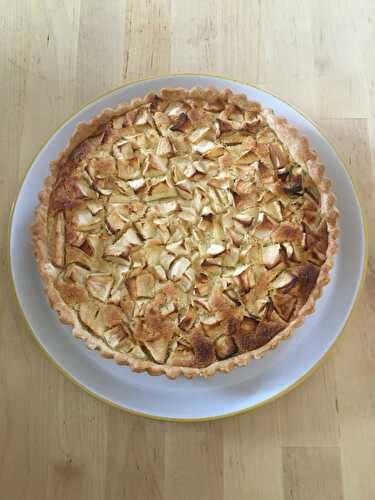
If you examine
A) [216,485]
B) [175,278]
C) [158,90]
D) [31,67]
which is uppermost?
[31,67]

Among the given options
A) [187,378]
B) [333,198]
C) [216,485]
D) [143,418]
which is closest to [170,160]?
[333,198]

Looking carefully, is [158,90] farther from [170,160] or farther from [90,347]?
[90,347]

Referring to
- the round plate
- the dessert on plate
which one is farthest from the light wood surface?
the dessert on plate

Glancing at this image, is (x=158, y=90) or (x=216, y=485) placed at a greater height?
(x=158, y=90)

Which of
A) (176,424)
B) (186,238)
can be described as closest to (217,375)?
(176,424)

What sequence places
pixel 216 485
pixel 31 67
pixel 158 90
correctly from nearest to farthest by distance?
pixel 216 485 → pixel 158 90 → pixel 31 67

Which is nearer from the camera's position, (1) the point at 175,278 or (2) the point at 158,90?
(1) the point at 175,278

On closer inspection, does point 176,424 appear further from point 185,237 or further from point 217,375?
point 185,237

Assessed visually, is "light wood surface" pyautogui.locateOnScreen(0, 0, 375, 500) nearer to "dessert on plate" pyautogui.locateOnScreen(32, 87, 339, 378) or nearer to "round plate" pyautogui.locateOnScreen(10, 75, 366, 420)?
"round plate" pyautogui.locateOnScreen(10, 75, 366, 420)
